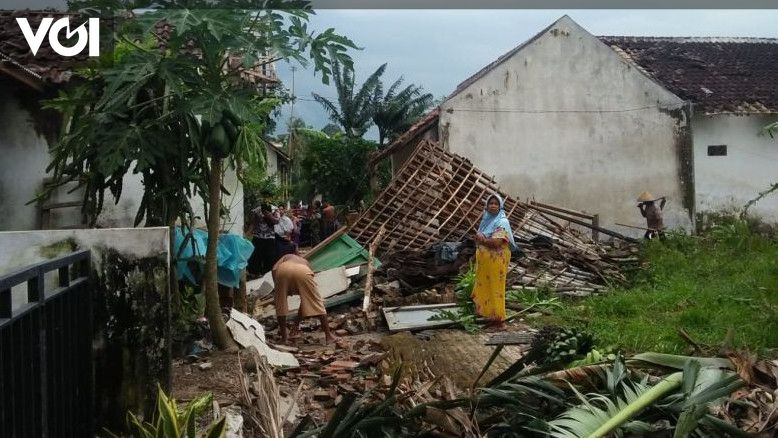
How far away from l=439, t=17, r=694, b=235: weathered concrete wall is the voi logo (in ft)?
36.2

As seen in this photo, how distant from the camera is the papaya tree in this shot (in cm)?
663

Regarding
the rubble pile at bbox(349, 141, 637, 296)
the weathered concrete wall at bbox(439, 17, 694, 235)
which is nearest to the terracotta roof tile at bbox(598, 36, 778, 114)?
the weathered concrete wall at bbox(439, 17, 694, 235)

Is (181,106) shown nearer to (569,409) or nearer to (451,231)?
(569,409)

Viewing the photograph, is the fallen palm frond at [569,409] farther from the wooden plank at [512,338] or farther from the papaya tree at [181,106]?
the wooden plank at [512,338]

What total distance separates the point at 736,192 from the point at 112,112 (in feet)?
56.0

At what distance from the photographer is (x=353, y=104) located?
32969mm

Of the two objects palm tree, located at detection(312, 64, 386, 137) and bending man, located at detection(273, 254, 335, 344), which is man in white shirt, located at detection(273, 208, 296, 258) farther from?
palm tree, located at detection(312, 64, 386, 137)

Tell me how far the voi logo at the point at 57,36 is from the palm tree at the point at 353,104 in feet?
73.8

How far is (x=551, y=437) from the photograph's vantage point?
3.57 m

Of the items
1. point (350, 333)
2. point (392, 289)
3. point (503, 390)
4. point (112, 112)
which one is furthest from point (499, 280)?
point (503, 390)

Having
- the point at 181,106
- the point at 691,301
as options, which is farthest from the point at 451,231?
the point at 181,106

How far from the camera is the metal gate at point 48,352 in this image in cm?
277

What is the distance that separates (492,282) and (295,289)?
2.43 meters

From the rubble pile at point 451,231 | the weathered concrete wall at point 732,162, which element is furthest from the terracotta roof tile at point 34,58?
the weathered concrete wall at point 732,162
